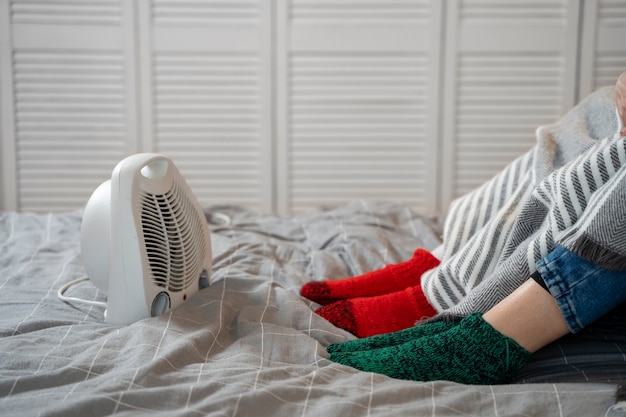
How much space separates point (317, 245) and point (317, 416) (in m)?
0.88

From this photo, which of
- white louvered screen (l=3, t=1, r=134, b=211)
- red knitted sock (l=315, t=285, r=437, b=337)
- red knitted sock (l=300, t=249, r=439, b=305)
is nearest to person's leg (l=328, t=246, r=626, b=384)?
red knitted sock (l=315, t=285, r=437, b=337)

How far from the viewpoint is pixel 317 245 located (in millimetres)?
1728

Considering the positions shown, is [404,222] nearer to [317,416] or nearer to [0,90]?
[317,416]

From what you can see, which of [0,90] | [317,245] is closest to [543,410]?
[317,245]

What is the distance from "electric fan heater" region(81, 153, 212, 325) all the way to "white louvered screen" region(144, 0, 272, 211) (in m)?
1.33

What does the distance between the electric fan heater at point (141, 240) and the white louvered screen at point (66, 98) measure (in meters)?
1.40

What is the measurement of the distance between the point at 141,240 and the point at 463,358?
0.52 meters

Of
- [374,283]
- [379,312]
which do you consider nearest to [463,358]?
[379,312]

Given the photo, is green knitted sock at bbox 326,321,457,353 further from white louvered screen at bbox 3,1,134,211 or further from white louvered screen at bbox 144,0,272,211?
white louvered screen at bbox 3,1,134,211

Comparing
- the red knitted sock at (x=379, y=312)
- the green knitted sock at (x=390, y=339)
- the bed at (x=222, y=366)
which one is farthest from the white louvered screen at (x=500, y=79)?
the green knitted sock at (x=390, y=339)

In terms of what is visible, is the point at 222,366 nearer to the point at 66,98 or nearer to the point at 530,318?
the point at 530,318

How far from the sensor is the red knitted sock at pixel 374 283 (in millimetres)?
1353

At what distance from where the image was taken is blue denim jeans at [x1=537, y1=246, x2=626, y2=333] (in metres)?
1.00

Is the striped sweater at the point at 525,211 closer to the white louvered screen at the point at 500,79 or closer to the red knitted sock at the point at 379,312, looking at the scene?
the red knitted sock at the point at 379,312
